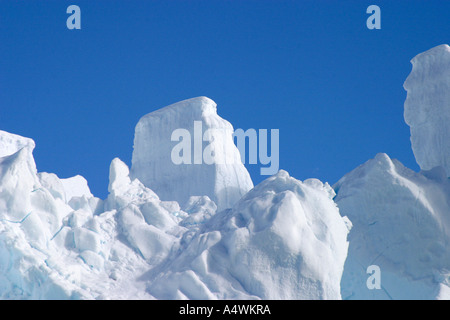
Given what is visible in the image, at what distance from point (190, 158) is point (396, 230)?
476 inches

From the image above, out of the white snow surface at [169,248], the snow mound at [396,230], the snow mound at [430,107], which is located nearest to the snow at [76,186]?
the white snow surface at [169,248]

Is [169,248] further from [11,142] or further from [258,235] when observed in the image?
[11,142]

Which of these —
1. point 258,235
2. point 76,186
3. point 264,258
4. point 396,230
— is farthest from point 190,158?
point 264,258

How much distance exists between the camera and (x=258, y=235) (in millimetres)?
20828

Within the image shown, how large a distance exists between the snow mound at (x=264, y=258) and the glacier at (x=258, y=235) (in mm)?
31

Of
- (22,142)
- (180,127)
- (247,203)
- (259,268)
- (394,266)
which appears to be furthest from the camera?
(180,127)

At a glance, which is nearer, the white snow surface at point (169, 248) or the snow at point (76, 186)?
the white snow surface at point (169, 248)

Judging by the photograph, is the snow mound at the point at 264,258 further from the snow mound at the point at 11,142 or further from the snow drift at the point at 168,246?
the snow mound at the point at 11,142

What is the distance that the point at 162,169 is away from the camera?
3566 cm

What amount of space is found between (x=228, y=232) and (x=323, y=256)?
2.72 meters

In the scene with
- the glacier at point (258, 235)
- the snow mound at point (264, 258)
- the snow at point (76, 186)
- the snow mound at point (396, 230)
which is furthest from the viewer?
the snow at point (76, 186)

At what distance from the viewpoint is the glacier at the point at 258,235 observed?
2050cm

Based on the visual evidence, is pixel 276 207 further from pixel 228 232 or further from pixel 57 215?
pixel 57 215
